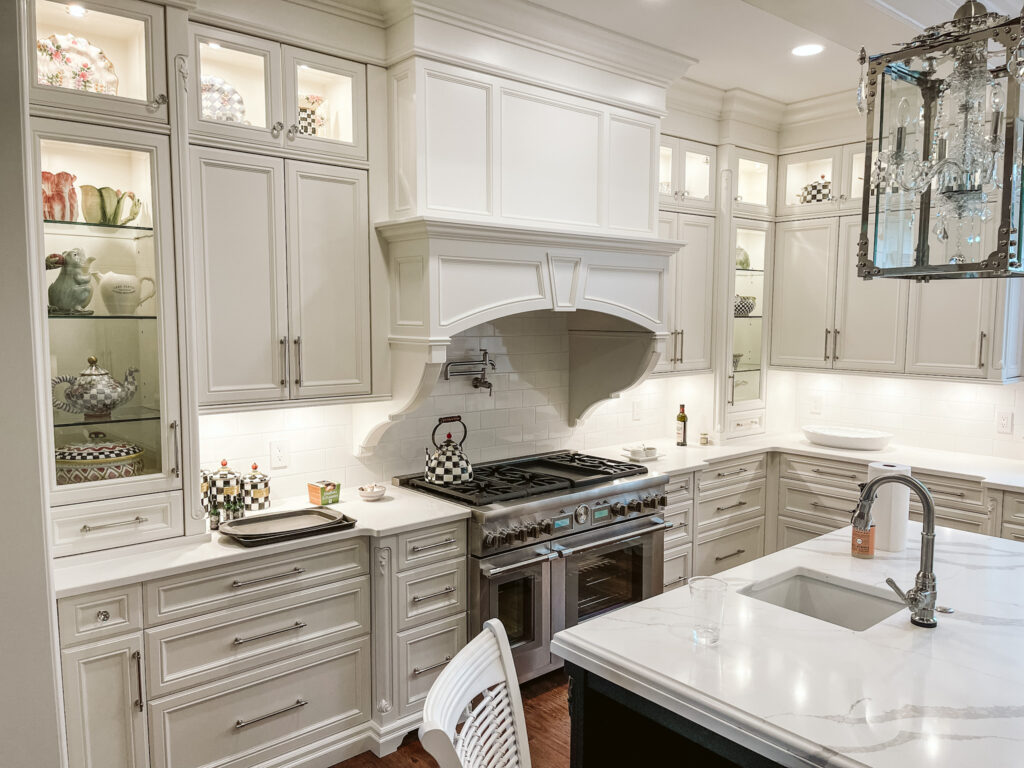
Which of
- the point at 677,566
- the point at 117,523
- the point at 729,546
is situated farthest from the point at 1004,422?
the point at 117,523

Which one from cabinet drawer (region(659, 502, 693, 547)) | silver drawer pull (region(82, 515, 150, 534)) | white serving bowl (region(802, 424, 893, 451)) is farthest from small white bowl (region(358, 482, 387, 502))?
white serving bowl (region(802, 424, 893, 451))

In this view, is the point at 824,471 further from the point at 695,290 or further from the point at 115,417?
the point at 115,417

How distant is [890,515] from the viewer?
8.26 ft

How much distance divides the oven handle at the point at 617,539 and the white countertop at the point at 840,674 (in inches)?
48.2

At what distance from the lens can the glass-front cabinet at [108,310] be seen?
236 centimetres

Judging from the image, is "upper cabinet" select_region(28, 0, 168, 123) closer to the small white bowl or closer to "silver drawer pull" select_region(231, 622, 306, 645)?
the small white bowl

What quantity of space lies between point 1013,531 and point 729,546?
4.83 ft

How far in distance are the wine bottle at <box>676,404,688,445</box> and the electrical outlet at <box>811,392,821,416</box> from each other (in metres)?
1.14

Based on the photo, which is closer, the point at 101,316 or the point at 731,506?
the point at 101,316

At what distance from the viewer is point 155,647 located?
2.46 metres

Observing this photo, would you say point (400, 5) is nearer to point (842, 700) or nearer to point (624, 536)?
point (624, 536)

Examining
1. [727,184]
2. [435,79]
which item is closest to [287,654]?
[435,79]

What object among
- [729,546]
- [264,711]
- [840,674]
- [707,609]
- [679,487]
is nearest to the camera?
[840,674]

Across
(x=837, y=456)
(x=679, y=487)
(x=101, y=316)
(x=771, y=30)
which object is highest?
(x=771, y=30)
